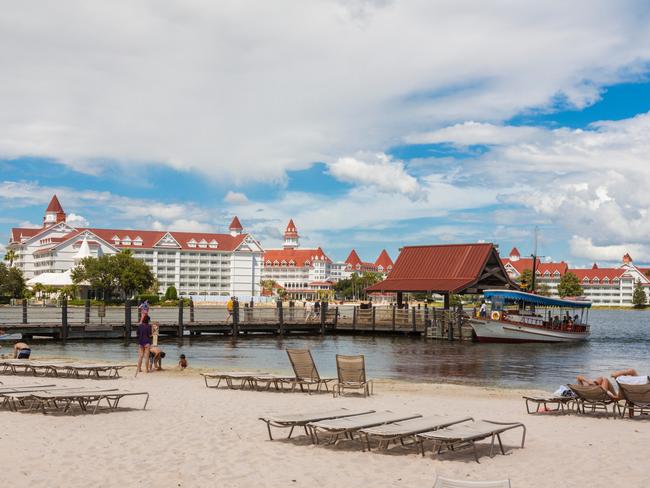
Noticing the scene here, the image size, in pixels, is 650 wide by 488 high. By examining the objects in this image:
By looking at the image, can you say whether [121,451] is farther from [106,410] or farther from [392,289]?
[392,289]

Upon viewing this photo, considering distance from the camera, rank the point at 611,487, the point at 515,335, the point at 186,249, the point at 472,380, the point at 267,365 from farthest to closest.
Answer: the point at 186,249 < the point at 515,335 < the point at 267,365 < the point at 472,380 < the point at 611,487

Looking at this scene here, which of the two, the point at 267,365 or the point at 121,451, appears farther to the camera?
the point at 267,365

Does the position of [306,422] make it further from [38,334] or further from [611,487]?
[38,334]

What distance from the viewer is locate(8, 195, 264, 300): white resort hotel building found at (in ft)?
545

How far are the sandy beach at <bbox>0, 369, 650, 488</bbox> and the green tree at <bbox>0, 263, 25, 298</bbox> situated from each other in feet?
367

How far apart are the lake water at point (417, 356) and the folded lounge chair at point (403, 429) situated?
13.8 meters

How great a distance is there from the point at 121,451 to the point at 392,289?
1783 inches

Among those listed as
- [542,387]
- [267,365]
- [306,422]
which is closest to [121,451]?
[306,422]

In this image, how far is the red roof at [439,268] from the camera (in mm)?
52128

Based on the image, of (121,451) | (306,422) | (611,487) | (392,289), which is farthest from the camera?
(392,289)

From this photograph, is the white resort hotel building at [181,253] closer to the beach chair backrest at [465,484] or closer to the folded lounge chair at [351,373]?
the folded lounge chair at [351,373]

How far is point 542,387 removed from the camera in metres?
24.2

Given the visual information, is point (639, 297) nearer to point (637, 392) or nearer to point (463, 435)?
point (637, 392)

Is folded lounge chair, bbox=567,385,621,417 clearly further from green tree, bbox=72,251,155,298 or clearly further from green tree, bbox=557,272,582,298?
green tree, bbox=557,272,582,298
